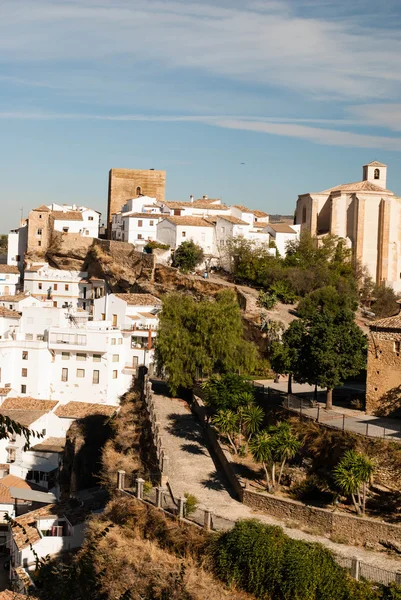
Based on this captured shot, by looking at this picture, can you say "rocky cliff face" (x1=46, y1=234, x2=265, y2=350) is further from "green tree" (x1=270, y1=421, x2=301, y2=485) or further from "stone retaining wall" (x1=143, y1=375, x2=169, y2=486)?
"green tree" (x1=270, y1=421, x2=301, y2=485)

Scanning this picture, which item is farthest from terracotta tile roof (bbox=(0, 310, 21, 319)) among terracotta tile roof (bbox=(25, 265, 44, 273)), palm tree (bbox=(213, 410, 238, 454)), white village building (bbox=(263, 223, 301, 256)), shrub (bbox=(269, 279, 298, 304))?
palm tree (bbox=(213, 410, 238, 454))

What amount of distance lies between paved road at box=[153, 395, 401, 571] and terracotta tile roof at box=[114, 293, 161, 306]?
621 inches

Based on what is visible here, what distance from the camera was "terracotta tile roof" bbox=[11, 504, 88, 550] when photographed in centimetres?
2634

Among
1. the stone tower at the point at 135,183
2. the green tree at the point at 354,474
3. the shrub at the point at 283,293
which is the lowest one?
the green tree at the point at 354,474

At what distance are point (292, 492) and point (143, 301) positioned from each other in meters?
27.7

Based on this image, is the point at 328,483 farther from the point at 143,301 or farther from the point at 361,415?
the point at 143,301

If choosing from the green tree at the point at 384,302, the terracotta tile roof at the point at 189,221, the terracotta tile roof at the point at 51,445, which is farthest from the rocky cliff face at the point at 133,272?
the terracotta tile roof at the point at 51,445

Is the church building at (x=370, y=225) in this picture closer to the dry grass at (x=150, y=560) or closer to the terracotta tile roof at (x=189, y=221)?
the terracotta tile roof at (x=189, y=221)

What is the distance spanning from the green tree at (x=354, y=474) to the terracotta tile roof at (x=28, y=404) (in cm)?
2286

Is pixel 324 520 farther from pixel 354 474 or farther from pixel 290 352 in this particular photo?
pixel 290 352

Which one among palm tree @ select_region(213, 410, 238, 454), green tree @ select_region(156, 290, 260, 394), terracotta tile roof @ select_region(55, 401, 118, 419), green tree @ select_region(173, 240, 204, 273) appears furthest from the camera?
green tree @ select_region(173, 240, 204, 273)

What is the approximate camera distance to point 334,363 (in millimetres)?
25406

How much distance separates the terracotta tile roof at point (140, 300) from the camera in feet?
155

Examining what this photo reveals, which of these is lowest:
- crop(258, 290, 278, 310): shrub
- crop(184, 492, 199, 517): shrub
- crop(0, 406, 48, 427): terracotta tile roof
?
crop(0, 406, 48, 427): terracotta tile roof
